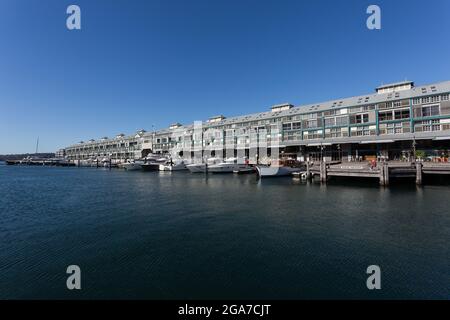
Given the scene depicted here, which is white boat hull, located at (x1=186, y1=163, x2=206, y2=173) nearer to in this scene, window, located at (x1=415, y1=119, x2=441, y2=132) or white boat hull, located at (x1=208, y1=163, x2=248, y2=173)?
white boat hull, located at (x1=208, y1=163, x2=248, y2=173)

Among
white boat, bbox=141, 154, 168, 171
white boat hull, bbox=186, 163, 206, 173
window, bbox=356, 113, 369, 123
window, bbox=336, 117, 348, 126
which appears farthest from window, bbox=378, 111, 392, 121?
white boat, bbox=141, 154, 168, 171

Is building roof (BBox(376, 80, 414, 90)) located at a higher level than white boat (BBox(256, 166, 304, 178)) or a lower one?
higher

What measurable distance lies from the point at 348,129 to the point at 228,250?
71151 mm

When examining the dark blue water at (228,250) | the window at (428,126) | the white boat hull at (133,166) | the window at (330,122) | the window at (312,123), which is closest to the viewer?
the dark blue water at (228,250)

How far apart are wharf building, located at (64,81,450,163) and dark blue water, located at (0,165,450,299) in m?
42.1

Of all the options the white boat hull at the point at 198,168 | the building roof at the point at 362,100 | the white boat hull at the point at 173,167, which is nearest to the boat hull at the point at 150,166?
the white boat hull at the point at 173,167

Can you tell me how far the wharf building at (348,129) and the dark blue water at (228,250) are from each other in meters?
42.1

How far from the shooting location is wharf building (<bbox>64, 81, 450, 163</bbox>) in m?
58.0

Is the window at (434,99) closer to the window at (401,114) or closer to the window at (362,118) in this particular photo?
the window at (401,114)

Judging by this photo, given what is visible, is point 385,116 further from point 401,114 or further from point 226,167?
point 226,167

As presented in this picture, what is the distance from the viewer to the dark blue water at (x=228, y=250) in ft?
31.4

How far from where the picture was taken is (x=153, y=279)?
33.4 feet
